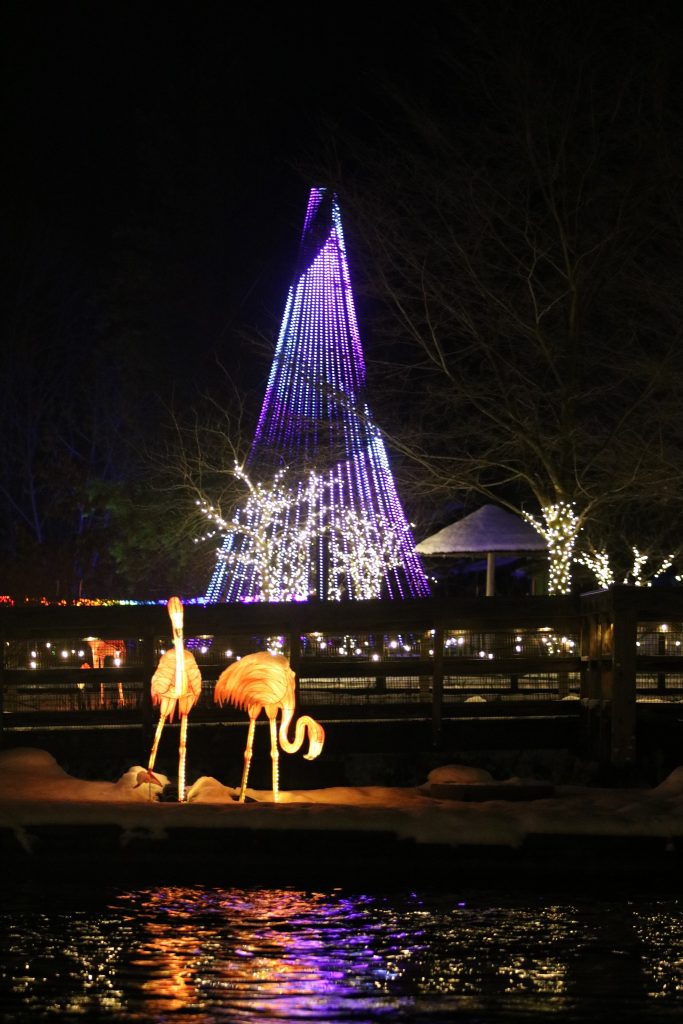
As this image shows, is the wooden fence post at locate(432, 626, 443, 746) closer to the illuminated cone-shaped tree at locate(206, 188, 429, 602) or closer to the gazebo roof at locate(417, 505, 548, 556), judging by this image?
the illuminated cone-shaped tree at locate(206, 188, 429, 602)

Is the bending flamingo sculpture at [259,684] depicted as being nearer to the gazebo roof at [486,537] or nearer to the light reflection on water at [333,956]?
the light reflection on water at [333,956]

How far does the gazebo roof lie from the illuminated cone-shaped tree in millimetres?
1889

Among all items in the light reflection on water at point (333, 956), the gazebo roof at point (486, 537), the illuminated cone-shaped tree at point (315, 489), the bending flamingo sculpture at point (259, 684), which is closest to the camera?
the light reflection on water at point (333, 956)

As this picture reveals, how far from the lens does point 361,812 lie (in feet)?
33.1

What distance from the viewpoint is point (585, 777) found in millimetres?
12602

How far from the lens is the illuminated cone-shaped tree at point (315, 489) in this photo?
2273 cm

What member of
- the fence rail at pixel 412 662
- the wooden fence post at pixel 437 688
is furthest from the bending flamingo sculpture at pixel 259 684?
the wooden fence post at pixel 437 688

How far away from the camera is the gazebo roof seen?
26.2 meters

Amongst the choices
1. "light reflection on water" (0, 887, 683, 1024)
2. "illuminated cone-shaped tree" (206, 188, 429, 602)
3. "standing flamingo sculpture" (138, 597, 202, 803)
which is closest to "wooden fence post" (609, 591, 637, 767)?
"light reflection on water" (0, 887, 683, 1024)

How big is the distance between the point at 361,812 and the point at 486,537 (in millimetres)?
16700

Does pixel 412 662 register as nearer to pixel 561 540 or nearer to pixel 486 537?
pixel 561 540

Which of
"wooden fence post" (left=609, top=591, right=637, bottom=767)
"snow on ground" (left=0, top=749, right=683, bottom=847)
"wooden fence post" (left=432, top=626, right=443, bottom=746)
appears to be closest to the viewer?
"snow on ground" (left=0, top=749, right=683, bottom=847)

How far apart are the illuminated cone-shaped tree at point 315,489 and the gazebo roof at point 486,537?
1889 mm

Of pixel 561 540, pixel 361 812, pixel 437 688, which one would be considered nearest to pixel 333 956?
pixel 361 812
